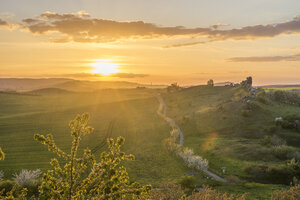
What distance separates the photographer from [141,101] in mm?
136875

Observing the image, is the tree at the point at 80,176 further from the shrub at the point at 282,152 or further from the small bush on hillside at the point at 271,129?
the small bush on hillside at the point at 271,129

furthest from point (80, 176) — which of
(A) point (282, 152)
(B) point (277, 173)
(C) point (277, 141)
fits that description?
(C) point (277, 141)

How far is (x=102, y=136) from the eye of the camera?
235 ft

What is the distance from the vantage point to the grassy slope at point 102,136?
150 feet

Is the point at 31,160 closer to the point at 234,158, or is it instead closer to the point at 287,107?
the point at 234,158

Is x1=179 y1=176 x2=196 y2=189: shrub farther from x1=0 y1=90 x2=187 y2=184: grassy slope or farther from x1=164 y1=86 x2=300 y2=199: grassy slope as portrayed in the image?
x1=0 y1=90 x2=187 y2=184: grassy slope

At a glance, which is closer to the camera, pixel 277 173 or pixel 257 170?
pixel 277 173

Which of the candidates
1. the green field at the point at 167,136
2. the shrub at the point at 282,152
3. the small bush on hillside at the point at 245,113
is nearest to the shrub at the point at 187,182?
the green field at the point at 167,136

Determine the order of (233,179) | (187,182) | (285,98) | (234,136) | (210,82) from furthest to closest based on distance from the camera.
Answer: (210,82), (285,98), (234,136), (233,179), (187,182)

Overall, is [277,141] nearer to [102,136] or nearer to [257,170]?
[257,170]

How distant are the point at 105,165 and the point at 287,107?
97.8 meters

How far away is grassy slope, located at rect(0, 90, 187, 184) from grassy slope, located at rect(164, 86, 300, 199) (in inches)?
325

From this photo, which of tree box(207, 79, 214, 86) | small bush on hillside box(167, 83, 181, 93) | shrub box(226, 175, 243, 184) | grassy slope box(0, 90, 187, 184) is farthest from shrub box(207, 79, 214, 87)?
shrub box(226, 175, 243, 184)

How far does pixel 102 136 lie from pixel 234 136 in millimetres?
38312
